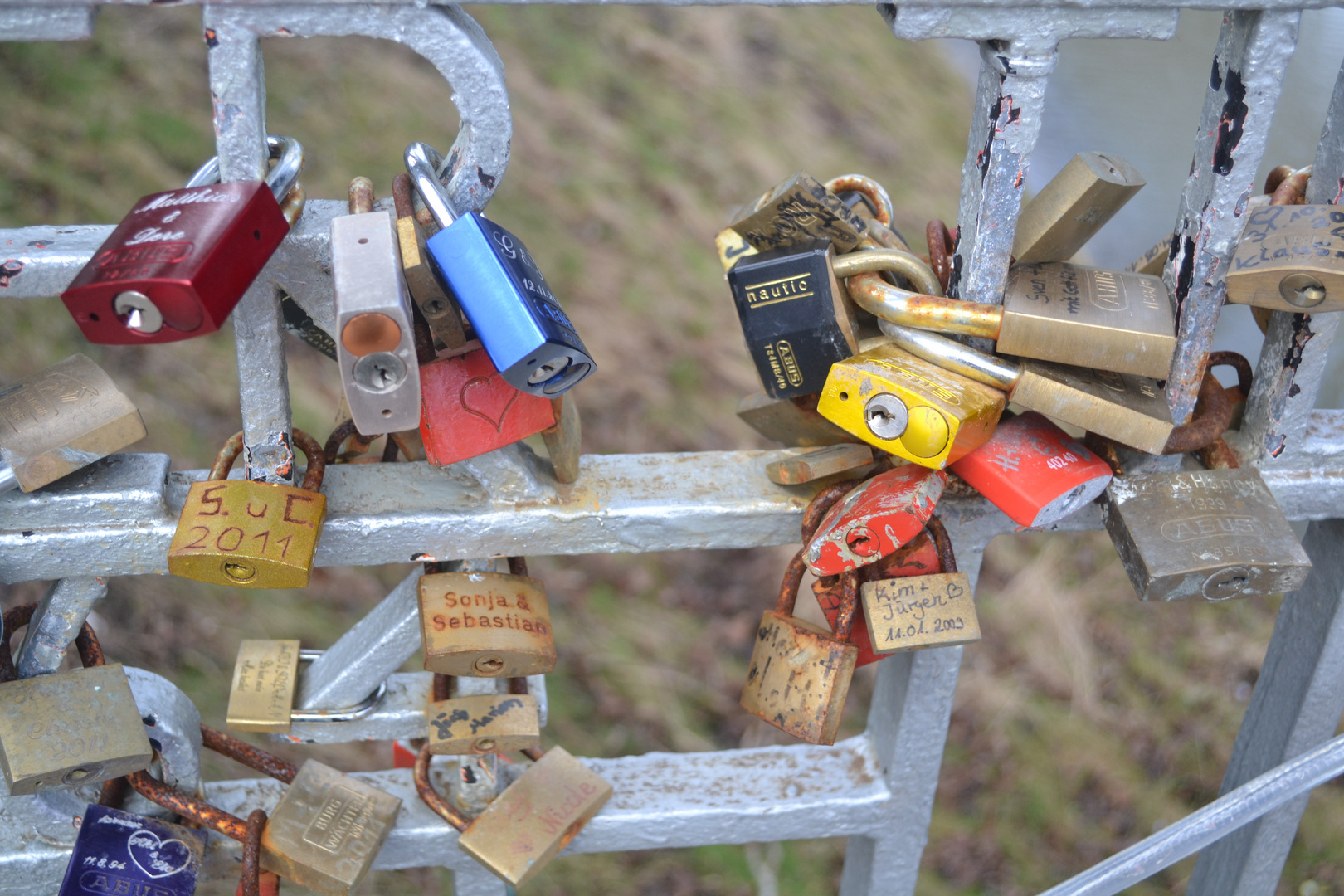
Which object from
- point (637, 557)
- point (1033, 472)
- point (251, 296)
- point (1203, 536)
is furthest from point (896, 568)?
point (637, 557)

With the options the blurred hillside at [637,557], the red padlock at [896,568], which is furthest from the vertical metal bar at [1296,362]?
the blurred hillside at [637,557]

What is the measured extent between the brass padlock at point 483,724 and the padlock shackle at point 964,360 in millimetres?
545

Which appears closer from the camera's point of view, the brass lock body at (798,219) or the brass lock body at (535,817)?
the brass lock body at (798,219)

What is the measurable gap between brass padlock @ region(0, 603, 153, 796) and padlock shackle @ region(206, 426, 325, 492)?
0.68 ft

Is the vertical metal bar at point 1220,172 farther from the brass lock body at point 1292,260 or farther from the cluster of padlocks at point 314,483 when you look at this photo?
the cluster of padlocks at point 314,483

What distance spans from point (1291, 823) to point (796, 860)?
1.05 meters

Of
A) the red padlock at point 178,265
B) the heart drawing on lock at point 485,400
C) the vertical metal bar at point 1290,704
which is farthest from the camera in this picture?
the vertical metal bar at point 1290,704

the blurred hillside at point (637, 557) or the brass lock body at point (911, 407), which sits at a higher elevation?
the brass lock body at point (911, 407)

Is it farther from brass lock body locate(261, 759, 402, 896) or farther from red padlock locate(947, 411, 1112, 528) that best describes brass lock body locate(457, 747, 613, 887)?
red padlock locate(947, 411, 1112, 528)

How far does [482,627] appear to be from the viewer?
1.01m

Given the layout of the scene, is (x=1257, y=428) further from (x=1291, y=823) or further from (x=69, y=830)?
(x=69, y=830)

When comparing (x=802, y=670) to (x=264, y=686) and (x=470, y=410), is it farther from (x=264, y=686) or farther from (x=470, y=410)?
(x=264, y=686)

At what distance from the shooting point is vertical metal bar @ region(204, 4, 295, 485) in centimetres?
77

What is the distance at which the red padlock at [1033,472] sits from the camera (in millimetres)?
958
